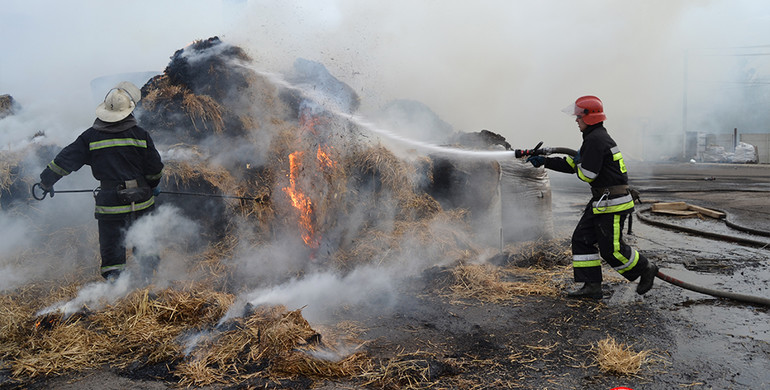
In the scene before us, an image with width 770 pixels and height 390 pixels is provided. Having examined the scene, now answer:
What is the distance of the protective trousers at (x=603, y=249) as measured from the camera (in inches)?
172

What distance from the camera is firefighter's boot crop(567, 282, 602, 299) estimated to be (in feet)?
14.8

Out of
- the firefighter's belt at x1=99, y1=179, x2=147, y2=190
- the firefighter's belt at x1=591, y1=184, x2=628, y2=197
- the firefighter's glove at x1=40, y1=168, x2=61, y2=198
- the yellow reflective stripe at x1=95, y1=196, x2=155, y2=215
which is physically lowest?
the firefighter's belt at x1=591, y1=184, x2=628, y2=197

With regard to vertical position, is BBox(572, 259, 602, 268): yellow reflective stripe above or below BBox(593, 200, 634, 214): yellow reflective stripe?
below

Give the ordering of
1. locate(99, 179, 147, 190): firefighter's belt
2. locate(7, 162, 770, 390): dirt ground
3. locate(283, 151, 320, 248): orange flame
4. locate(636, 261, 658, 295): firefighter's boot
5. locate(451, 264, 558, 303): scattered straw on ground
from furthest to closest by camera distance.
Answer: locate(283, 151, 320, 248): orange flame, locate(451, 264, 558, 303): scattered straw on ground, locate(636, 261, 658, 295): firefighter's boot, locate(99, 179, 147, 190): firefighter's belt, locate(7, 162, 770, 390): dirt ground

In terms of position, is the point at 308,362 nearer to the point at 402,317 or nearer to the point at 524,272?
the point at 402,317

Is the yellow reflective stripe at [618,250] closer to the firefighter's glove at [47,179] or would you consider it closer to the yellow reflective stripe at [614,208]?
the yellow reflective stripe at [614,208]

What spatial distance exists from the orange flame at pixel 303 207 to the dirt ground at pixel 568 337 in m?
1.28

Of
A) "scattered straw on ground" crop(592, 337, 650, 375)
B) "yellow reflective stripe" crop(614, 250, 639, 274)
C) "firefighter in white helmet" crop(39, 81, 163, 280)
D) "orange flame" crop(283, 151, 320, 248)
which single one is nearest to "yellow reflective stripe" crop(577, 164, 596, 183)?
"yellow reflective stripe" crop(614, 250, 639, 274)

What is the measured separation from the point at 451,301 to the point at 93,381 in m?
2.94

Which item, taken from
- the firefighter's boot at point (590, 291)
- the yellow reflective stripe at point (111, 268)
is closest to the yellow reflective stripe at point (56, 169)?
the yellow reflective stripe at point (111, 268)

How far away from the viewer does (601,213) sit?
14.5ft

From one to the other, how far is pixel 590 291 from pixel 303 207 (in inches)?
125

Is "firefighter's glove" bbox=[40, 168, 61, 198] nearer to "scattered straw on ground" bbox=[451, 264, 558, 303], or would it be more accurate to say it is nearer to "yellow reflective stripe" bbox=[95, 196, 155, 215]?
"yellow reflective stripe" bbox=[95, 196, 155, 215]

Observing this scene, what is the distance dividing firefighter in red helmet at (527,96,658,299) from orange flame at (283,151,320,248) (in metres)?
2.85
